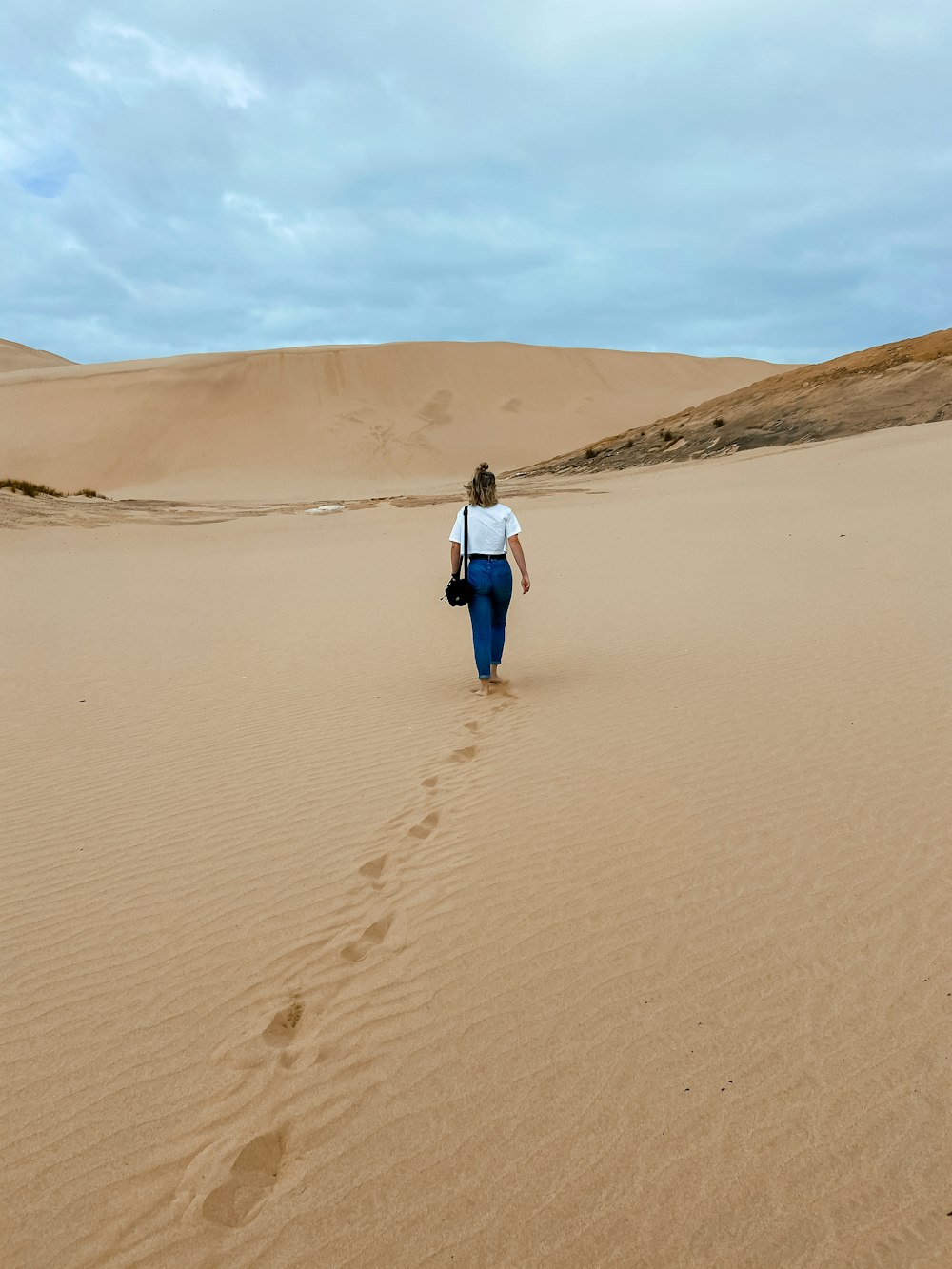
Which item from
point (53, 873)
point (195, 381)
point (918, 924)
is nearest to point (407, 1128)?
point (918, 924)

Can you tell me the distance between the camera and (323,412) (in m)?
56.8

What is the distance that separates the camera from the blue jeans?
7113 millimetres

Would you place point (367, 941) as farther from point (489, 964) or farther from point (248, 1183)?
point (248, 1183)

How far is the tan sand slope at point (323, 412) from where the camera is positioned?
48.7m

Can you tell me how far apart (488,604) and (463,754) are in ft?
5.42

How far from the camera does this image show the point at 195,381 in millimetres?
59562

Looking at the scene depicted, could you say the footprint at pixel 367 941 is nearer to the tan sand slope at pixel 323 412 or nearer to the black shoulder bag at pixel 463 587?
the black shoulder bag at pixel 463 587

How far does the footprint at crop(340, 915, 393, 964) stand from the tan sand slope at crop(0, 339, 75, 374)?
115038 millimetres

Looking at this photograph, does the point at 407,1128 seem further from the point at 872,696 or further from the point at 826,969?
the point at 872,696

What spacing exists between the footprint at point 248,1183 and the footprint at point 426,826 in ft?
6.76

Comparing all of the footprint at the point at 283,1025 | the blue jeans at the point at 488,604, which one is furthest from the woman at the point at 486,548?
the footprint at the point at 283,1025

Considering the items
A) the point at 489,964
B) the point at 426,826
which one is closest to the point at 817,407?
the point at 426,826

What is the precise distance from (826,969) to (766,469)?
869 inches

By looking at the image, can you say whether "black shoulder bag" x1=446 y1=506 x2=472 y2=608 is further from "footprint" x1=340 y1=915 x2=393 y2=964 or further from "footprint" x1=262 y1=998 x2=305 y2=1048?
Result: "footprint" x1=262 y1=998 x2=305 y2=1048
